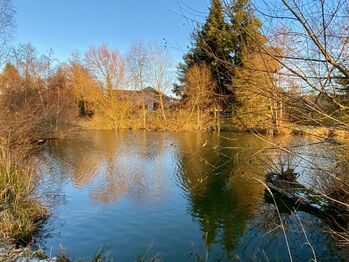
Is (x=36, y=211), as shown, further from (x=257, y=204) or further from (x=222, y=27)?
(x=222, y=27)

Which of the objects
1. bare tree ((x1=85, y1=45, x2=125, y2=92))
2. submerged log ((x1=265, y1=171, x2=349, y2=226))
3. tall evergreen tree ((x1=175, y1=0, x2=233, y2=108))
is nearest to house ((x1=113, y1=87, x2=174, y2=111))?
bare tree ((x1=85, y1=45, x2=125, y2=92))

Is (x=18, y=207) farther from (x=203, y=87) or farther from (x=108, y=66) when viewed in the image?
(x=108, y=66)

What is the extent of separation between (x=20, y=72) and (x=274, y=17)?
2554 centimetres

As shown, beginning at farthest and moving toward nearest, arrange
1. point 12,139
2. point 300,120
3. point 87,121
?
1. point 87,121
2. point 12,139
3. point 300,120

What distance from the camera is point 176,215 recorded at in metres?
8.42

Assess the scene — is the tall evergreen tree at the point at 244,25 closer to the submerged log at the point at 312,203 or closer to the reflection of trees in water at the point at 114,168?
the submerged log at the point at 312,203

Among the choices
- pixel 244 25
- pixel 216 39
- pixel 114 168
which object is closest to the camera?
pixel 244 25

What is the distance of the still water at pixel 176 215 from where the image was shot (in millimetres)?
6234

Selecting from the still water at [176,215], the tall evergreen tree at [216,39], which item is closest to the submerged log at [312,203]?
the still water at [176,215]

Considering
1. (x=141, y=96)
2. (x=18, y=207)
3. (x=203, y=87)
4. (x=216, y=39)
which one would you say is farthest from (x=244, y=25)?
(x=141, y=96)

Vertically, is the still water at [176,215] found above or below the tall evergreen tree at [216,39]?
below

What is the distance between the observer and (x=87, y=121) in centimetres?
3494

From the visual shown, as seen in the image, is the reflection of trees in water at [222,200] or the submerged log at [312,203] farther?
the submerged log at [312,203]

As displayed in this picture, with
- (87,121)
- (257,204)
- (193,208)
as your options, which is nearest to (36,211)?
(193,208)
